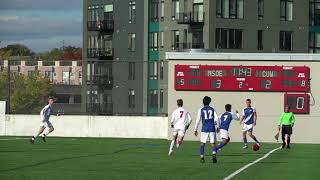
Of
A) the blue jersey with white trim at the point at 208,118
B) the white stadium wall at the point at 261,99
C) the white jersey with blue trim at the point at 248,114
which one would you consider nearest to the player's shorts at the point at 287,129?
the white jersey with blue trim at the point at 248,114

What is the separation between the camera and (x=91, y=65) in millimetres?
53062

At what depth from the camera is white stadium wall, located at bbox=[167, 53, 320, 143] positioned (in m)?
43.3

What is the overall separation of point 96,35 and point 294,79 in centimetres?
4323

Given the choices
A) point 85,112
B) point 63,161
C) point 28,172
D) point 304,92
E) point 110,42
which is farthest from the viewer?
point 110,42

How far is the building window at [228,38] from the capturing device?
7388 centimetres

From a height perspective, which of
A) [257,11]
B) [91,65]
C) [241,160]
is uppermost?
[257,11]

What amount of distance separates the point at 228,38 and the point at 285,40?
242 inches

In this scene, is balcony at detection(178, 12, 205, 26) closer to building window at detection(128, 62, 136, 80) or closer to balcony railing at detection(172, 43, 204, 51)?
balcony railing at detection(172, 43, 204, 51)

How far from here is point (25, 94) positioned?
47719 millimetres

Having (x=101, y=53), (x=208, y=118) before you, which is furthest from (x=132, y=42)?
(x=208, y=118)

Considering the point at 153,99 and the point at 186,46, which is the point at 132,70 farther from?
the point at 186,46

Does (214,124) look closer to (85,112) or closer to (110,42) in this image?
(85,112)

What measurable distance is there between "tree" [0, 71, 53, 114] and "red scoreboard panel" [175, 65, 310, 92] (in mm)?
8612

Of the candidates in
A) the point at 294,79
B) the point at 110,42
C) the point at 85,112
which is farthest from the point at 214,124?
the point at 110,42
